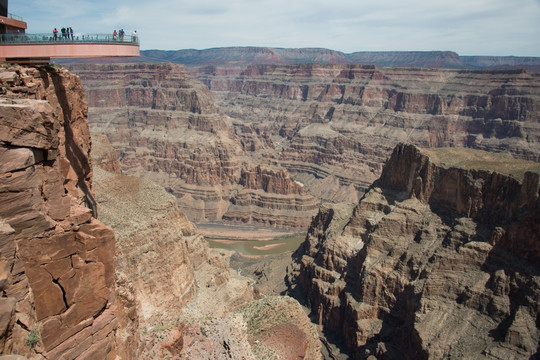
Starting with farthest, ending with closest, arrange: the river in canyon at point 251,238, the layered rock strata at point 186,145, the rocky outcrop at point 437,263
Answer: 1. the layered rock strata at point 186,145
2. the river in canyon at point 251,238
3. the rocky outcrop at point 437,263

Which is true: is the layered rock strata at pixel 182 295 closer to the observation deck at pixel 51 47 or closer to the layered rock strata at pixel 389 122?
the observation deck at pixel 51 47

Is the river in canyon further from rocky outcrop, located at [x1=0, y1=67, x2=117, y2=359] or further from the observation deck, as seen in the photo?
rocky outcrop, located at [x1=0, y1=67, x2=117, y2=359]

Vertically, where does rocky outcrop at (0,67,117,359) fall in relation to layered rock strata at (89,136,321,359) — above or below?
above

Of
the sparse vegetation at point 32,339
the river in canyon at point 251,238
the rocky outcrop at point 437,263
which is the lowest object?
the river in canyon at point 251,238

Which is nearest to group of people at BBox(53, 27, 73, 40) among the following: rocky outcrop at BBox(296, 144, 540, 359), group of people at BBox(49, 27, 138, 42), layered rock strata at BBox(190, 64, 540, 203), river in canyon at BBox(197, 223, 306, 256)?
group of people at BBox(49, 27, 138, 42)

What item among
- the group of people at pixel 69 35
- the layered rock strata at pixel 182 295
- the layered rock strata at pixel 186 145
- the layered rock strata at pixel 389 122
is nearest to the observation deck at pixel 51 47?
the group of people at pixel 69 35

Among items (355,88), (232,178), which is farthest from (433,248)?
(355,88)

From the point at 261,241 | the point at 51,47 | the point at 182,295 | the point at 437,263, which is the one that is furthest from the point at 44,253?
the point at 261,241
